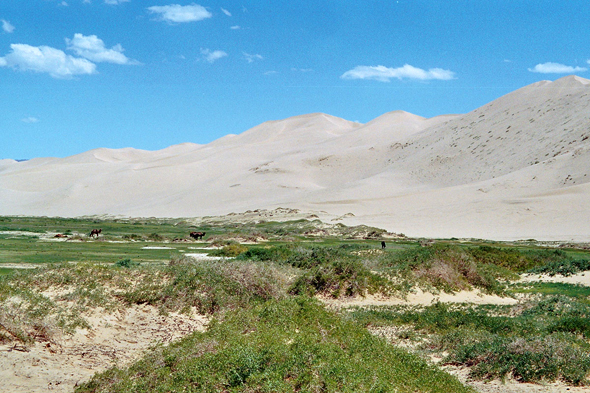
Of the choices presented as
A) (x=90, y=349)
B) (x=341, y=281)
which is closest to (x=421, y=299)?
(x=341, y=281)

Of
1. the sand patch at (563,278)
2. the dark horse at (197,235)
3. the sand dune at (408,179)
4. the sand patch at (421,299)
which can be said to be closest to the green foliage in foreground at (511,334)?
the sand patch at (421,299)

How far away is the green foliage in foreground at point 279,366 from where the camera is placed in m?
7.65

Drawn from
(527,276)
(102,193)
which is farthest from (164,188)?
(527,276)

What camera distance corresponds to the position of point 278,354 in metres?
8.26

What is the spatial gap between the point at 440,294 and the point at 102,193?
10472cm

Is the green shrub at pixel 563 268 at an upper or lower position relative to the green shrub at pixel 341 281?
lower

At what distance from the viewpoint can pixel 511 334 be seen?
523 inches

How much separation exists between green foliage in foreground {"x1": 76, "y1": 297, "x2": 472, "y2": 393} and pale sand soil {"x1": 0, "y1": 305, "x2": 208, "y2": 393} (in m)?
1.04

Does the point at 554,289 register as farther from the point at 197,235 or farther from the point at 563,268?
the point at 197,235

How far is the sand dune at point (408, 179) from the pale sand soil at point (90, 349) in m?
40.8

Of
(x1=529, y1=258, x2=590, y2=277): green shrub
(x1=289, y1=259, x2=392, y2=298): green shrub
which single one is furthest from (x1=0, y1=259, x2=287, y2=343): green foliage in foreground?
(x1=529, y1=258, x2=590, y2=277): green shrub

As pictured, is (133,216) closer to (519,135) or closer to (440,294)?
(519,135)

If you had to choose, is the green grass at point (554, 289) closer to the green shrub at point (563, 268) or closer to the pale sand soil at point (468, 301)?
the pale sand soil at point (468, 301)

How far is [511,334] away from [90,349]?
362 inches
